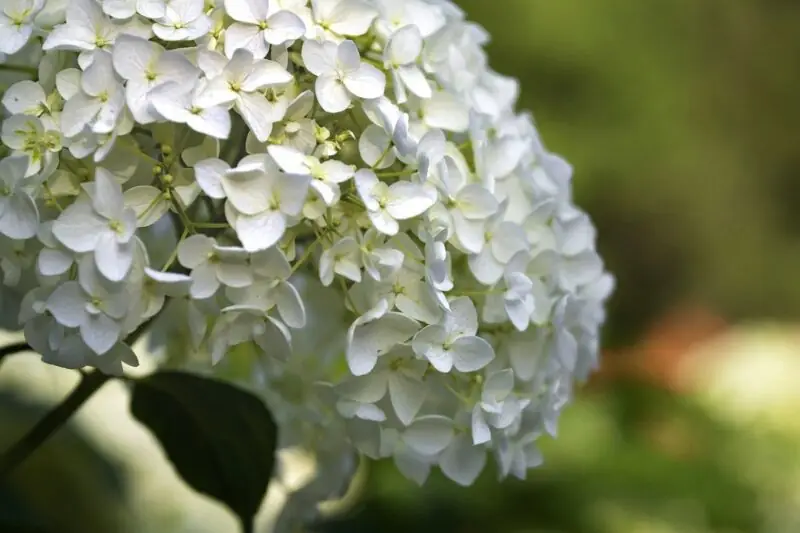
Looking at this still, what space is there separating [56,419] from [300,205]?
17 centimetres

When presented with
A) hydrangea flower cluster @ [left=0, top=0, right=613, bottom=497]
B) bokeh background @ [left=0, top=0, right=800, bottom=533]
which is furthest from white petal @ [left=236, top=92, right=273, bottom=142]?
bokeh background @ [left=0, top=0, right=800, bottom=533]

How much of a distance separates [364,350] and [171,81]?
0.12 metres

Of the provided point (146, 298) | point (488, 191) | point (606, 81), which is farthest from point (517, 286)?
point (606, 81)

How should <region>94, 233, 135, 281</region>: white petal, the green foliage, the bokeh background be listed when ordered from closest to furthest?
1. <region>94, 233, 135, 281</region>: white petal
2. the bokeh background
3. the green foliage

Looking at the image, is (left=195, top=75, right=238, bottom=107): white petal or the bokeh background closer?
(left=195, top=75, right=238, bottom=107): white petal

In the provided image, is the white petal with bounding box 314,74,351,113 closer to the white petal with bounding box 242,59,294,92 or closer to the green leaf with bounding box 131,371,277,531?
the white petal with bounding box 242,59,294,92

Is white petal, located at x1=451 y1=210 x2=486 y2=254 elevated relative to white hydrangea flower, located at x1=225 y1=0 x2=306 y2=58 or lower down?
lower down

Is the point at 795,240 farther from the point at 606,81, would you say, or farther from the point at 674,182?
the point at 606,81

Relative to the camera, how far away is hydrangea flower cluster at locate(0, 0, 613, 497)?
31 cm

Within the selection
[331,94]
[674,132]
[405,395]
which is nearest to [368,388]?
[405,395]

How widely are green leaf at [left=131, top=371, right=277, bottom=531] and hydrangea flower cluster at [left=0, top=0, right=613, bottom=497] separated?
0.05 metres

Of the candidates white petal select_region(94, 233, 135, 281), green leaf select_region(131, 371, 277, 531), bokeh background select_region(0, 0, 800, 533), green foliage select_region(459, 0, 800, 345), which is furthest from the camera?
green foliage select_region(459, 0, 800, 345)

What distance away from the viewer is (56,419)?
0.39 m

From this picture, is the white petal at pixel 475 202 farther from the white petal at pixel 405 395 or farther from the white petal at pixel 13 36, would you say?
the white petal at pixel 13 36
